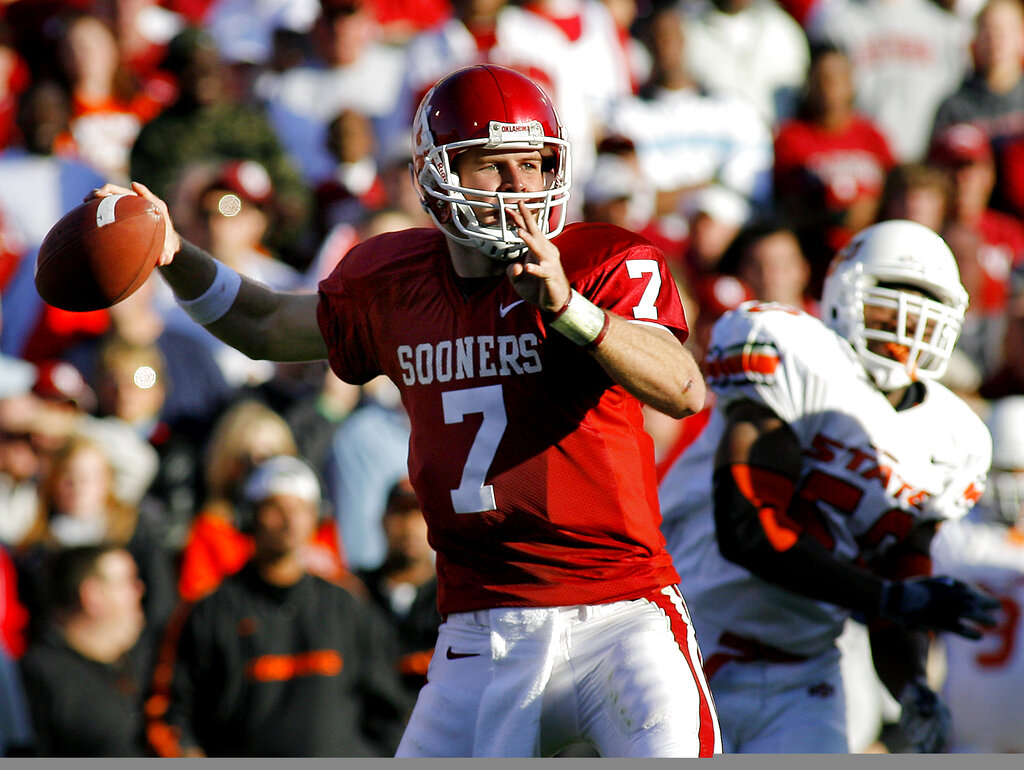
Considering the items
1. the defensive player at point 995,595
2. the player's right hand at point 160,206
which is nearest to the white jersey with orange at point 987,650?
the defensive player at point 995,595

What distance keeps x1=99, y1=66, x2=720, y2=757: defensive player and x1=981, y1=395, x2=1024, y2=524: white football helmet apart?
3.05 metres

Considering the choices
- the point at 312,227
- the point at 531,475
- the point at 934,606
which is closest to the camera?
the point at 531,475

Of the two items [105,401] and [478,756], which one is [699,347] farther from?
[478,756]

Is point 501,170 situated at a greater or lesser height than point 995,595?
greater

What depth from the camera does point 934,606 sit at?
3914 mm

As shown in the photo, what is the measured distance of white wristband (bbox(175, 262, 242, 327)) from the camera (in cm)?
372

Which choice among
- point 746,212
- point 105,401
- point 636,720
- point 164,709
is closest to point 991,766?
point 636,720

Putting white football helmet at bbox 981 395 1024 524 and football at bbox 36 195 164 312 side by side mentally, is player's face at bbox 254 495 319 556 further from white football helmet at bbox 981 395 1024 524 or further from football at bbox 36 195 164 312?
white football helmet at bbox 981 395 1024 524

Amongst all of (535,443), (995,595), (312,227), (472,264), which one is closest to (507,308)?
(472,264)

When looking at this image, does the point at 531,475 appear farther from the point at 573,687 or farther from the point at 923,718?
the point at 923,718

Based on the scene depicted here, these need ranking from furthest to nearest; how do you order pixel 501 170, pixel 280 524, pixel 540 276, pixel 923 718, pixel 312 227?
pixel 312 227
pixel 280 524
pixel 923 718
pixel 501 170
pixel 540 276

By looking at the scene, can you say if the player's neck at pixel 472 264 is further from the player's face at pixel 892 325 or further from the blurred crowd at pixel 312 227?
the blurred crowd at pixel 312 227

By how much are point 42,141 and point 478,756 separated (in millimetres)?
5248

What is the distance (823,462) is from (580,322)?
159cm
